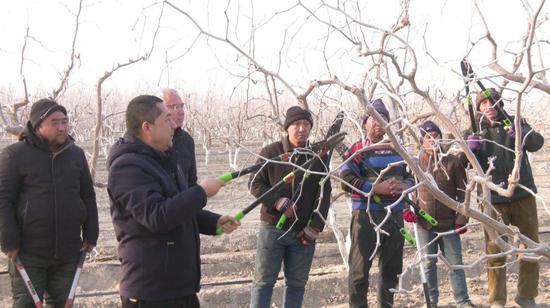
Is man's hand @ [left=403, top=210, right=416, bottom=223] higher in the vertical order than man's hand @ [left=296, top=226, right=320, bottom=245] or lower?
higher

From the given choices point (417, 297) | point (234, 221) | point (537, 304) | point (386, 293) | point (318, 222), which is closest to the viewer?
point (234, 221)

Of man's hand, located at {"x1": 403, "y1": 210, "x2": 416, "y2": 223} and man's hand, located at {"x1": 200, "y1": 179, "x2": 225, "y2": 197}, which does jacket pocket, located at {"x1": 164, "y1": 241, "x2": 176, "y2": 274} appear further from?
man's hand, located at {"x1": 403, "y1": 210, "x2": 416, "y2": 223}

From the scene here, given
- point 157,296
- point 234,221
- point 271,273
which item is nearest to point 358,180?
point 271,273

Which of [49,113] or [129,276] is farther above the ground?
[49,113]

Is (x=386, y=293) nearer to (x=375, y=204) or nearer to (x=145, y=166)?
(x=375, y=204)

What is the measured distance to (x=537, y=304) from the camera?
5.13 meters

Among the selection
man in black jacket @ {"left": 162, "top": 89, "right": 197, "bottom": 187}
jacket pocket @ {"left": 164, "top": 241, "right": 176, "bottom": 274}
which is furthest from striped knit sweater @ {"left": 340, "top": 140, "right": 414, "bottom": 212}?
jacket pocket @ {"left": 164, "top": 241, "right": 176, "bottom": 274}

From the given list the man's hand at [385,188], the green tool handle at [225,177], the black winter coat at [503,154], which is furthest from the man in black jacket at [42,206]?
the black winter coat at [503,154]

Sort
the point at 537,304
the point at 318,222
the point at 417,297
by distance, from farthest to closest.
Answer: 1. the point at 417,297
2. the point at 537,304
3. the point at 318,222

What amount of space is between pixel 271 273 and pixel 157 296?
5.04 feet

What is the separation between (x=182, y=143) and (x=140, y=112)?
1.03m

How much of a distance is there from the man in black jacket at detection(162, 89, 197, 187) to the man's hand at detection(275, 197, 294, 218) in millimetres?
640

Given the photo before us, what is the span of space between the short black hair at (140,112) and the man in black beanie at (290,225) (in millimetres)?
1479

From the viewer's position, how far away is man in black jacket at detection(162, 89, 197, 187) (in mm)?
3431
